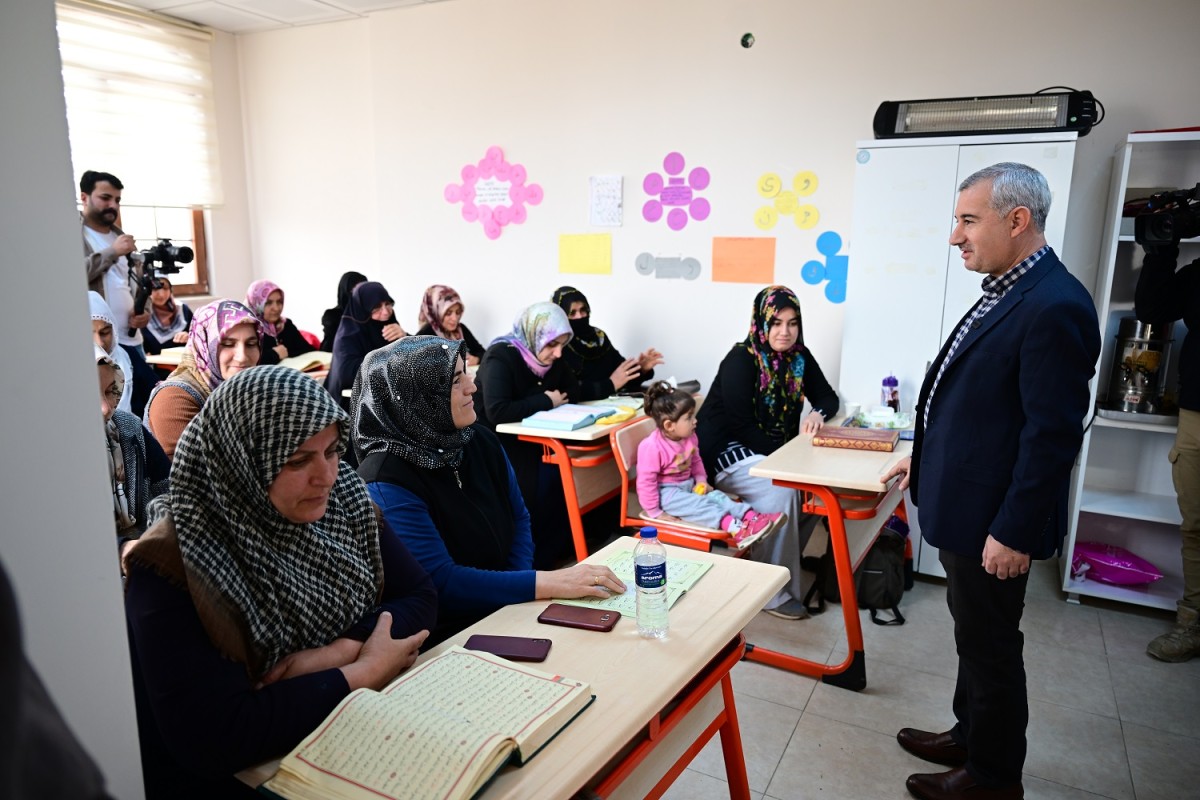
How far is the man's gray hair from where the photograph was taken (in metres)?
1.85

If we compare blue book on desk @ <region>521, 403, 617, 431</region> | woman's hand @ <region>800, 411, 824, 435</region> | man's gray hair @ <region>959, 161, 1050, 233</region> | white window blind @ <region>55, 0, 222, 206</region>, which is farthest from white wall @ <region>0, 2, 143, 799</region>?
white window blind @ <region>55, 0, 222, 206</region>

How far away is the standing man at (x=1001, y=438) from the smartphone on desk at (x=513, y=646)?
111cm

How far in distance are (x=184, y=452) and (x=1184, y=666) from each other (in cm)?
336

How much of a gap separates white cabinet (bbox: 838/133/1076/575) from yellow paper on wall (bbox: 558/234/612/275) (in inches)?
63.4

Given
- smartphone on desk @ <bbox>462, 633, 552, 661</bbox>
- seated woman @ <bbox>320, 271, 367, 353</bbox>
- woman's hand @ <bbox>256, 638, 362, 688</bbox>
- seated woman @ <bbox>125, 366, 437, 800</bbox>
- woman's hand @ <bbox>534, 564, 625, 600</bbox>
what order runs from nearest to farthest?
seated woman @ <bbox>125, 366, 437, 800</bbox> < woman's hand @ <bbox>256, 638, 362, 688</bbox> < smartphone on desk @ <bbox>462, 633, 552, 661</bbox> < woman's hand @ <bbox>534, 564, 625, 600</bbox> < seated woman @ <bbox>320, 271, 367, 353</bbox>

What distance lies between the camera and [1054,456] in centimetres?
175

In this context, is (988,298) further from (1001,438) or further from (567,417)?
(567,417)

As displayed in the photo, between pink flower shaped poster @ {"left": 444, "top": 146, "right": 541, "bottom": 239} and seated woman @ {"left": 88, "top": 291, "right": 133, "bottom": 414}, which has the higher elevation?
pink flower shaped poster @ {"left": 444, "top": 146, "right": 541, "bottom": 239}

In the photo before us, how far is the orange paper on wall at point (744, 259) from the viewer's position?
4.32 meters

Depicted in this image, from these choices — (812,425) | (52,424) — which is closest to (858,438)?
(812,425)

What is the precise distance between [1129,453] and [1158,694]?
1304 millimetres

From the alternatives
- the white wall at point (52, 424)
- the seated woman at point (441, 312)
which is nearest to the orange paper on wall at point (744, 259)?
the seated woman at point (441, 312)

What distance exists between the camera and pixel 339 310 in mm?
5340

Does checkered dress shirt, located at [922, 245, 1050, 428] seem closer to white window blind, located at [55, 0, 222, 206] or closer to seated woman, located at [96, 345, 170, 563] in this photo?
seated woman, located at [96, 345, 170, 563]
